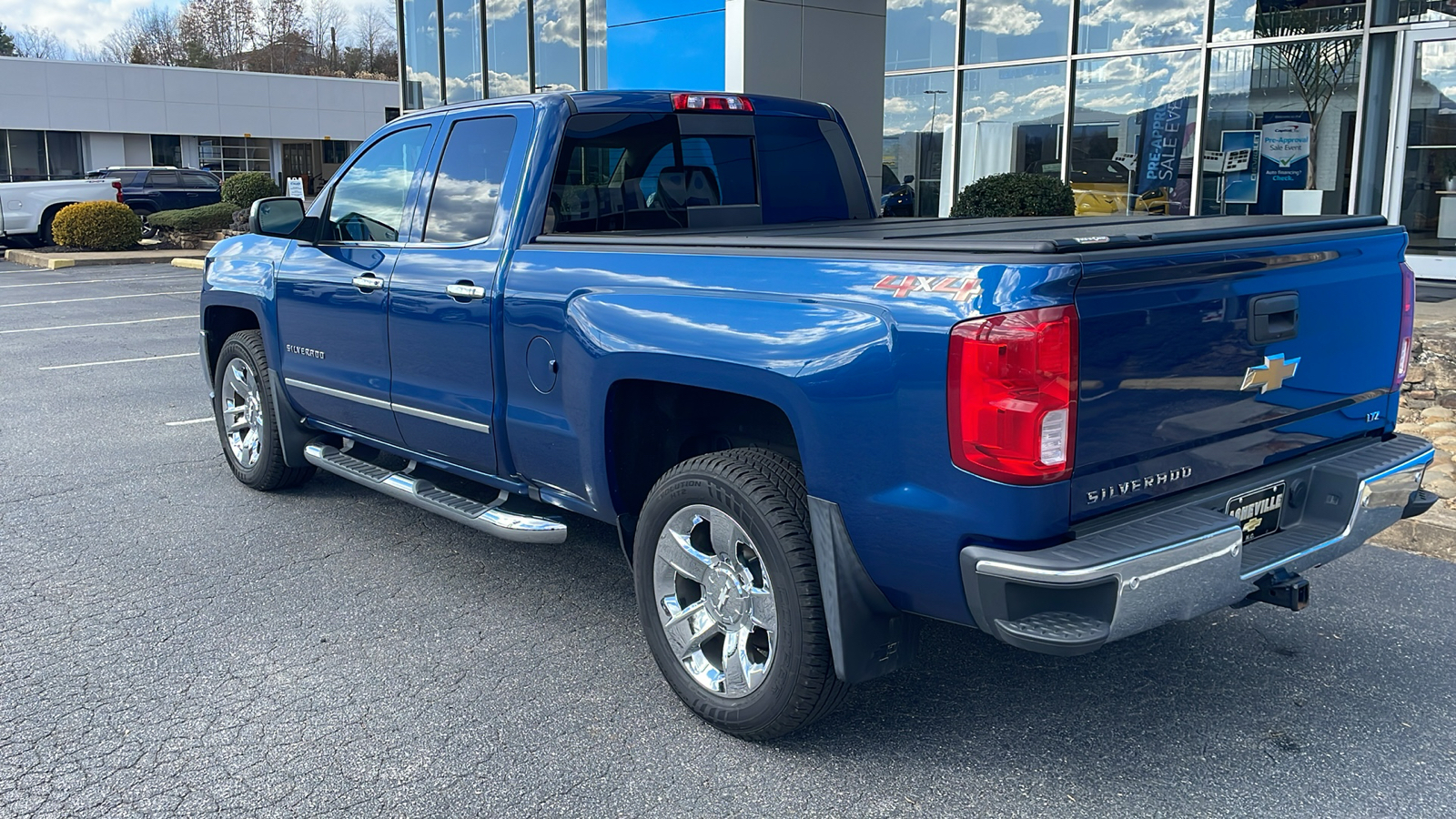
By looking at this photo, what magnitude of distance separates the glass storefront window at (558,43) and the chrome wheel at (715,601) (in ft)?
48.2

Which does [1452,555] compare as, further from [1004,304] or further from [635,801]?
[635,801]

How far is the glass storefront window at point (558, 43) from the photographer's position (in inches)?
688

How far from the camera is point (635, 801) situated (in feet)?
10.4

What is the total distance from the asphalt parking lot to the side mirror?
4.71ft

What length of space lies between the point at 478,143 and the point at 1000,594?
2.94 m

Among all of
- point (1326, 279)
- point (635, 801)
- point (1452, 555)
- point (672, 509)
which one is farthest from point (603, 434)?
point (1452, 555)

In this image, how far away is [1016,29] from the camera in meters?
15.7

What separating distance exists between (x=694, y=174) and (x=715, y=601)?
6.75 ft

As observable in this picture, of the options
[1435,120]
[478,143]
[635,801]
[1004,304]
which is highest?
[1435,120]

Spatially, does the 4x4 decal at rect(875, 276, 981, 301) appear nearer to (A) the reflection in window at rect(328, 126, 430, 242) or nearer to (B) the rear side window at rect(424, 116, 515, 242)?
(B) the rear side window at rect(424, 116, 515, 242)

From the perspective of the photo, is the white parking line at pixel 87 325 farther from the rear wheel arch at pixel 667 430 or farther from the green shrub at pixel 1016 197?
the rear wheel arch at pixel 667 430

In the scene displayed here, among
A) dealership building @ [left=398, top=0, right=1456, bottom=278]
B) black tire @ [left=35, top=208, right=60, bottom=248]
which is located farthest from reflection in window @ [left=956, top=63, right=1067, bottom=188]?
black tire @ [left=35, top=208, right=60, bottom=248]

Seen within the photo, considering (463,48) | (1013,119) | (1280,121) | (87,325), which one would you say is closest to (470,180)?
(87,325)

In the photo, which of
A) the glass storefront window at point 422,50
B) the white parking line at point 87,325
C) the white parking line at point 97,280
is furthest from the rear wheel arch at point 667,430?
the white parking line at point 97,280
